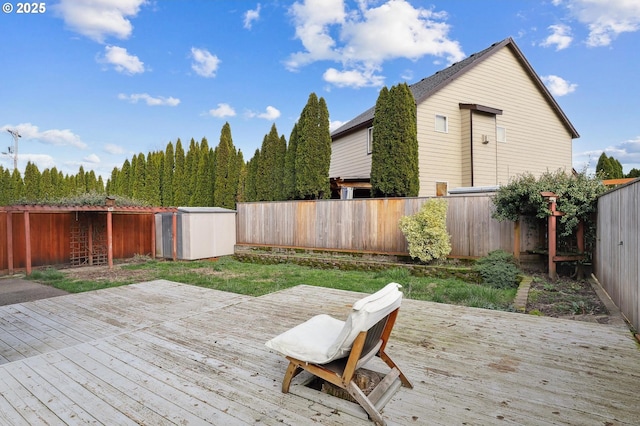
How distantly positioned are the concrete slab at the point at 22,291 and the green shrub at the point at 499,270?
8.78 meters

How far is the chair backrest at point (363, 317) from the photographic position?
214cm

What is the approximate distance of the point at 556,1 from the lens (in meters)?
10.6

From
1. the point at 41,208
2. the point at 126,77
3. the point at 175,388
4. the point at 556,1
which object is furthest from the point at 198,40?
the point at 175,388

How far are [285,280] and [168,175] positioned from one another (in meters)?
15.4

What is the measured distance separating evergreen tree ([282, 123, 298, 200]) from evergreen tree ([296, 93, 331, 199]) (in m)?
0.62

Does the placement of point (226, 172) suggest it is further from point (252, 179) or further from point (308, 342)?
point (308, 342)

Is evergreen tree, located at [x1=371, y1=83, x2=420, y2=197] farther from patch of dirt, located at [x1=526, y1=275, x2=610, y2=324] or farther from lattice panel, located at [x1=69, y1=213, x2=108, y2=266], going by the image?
lattice panel, located at [x1=69, y1=213, x2=108, y2=266]

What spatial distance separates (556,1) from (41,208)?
1644cm

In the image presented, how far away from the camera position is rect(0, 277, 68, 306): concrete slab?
6453 millimetres

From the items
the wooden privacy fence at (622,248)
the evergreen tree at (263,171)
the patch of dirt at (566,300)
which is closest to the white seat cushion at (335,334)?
the wooden privacy fence at (622,248)

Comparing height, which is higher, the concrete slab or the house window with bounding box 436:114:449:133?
the house window with bounding box 436:114:449:133

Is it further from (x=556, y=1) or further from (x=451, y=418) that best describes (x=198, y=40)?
(x=451, y=418)

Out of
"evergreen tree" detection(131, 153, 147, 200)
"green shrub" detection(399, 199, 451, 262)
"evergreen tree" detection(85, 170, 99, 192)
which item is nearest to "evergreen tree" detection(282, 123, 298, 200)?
"green shrub" detection(399, 199, 451, 262)

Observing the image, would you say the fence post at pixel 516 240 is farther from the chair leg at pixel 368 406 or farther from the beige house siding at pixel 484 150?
the chair leg at pixel 368 406
